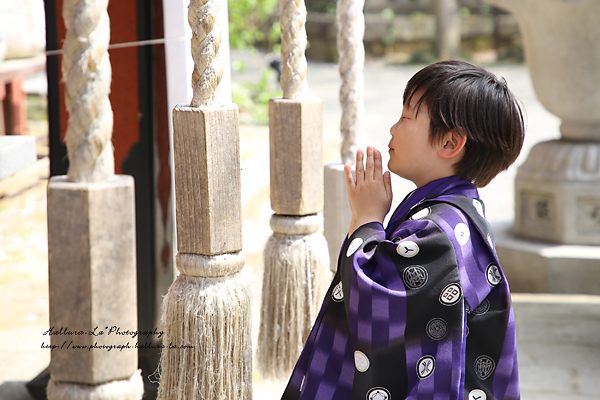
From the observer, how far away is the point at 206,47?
1.00 m

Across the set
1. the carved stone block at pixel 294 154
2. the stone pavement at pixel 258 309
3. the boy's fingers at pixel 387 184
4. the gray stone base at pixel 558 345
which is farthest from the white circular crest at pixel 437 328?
the gray stone base at pixel 558 345

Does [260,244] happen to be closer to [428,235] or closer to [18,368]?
[18,368]

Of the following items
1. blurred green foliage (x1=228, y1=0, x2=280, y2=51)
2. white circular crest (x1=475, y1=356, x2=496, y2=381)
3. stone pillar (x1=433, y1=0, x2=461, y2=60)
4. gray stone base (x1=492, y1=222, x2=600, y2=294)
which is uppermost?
stone pillar (x1=433, y1=0, x2=461, y2=60)

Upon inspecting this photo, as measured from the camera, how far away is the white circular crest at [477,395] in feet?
3.34

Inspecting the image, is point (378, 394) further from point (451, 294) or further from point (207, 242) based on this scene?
point (207, 242)

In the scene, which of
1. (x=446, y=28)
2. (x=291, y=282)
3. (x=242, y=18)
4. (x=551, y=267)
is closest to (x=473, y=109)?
(x=291, y=282)

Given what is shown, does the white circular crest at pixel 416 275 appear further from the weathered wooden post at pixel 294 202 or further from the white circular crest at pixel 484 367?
the weathered wooden post at pixel 294 202

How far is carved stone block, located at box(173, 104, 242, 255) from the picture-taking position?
39.2 inches

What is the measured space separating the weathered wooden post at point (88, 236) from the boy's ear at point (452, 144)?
0.49 metres

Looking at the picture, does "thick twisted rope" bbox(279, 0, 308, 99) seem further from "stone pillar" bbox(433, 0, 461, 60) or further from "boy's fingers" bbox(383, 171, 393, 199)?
"stone pillar" bbox(433, 0, 461, 60)

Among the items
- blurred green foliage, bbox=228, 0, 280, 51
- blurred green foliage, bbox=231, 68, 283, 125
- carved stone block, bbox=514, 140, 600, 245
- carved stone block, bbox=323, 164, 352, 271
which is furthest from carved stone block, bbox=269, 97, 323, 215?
blurred green foliage, bbox=228, 0, 280, 51

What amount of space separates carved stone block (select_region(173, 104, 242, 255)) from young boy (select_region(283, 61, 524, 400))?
7.7 inches

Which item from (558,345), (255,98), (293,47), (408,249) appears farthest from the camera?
(255,98)

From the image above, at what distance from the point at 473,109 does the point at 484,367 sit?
0.41 m
